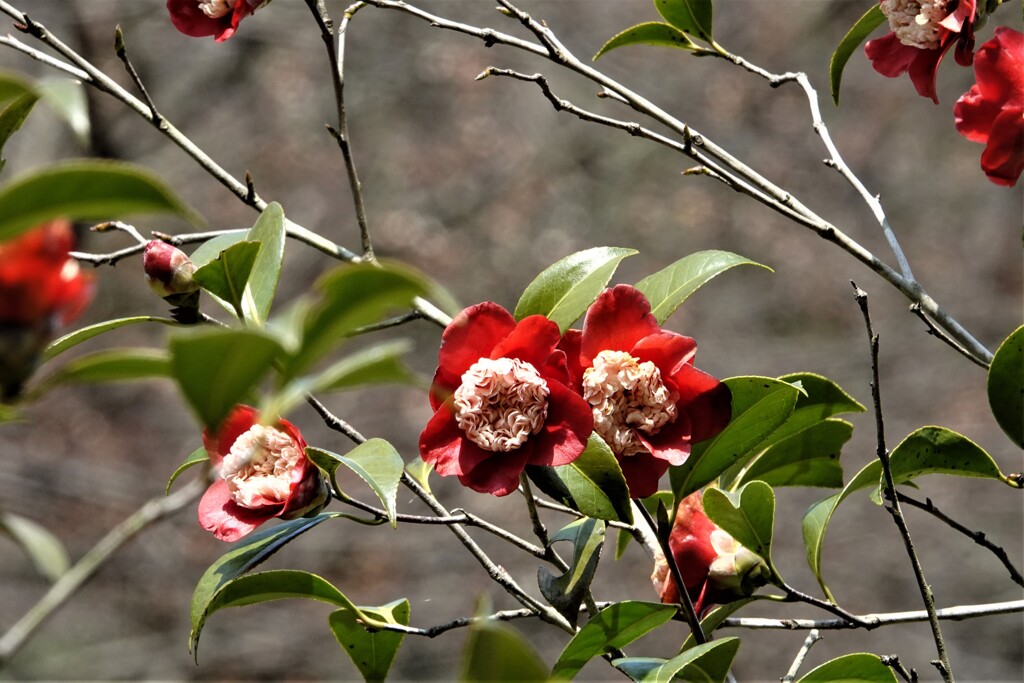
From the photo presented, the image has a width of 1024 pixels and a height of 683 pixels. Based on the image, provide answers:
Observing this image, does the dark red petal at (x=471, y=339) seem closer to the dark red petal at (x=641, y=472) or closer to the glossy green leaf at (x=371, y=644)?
the dark red petal at (x=641, y=472)

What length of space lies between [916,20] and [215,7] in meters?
0.56

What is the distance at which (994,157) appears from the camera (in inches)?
26.3

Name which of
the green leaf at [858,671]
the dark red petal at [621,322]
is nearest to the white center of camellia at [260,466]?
the dark red petal at [621,322]

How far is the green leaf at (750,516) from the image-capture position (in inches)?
27.8

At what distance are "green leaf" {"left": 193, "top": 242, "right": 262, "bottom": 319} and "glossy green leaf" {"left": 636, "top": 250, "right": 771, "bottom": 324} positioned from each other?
0.82 ft

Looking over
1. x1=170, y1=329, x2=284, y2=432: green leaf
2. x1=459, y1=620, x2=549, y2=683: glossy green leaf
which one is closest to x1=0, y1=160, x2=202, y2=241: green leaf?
x1=170, y1=329, x2=284, y2=432: green leaf

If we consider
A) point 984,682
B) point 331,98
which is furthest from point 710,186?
point 984,682

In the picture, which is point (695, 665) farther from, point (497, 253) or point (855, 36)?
point (497, 253)

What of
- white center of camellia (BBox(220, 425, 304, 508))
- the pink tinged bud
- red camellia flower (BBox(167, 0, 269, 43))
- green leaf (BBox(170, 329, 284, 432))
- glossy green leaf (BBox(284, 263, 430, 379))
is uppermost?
glossy green leaf (BBox(284, 263, 430, 379))

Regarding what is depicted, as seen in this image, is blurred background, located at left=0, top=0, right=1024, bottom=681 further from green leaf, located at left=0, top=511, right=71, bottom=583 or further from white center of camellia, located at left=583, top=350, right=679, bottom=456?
green leaf, located at left=0, top=511, right=71, bottom=583

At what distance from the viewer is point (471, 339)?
0.60 meters

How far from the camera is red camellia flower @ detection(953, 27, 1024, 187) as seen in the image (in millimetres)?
654

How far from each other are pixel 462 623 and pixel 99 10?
143 inches

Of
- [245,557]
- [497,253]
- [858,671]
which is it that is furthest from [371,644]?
[497,253]
